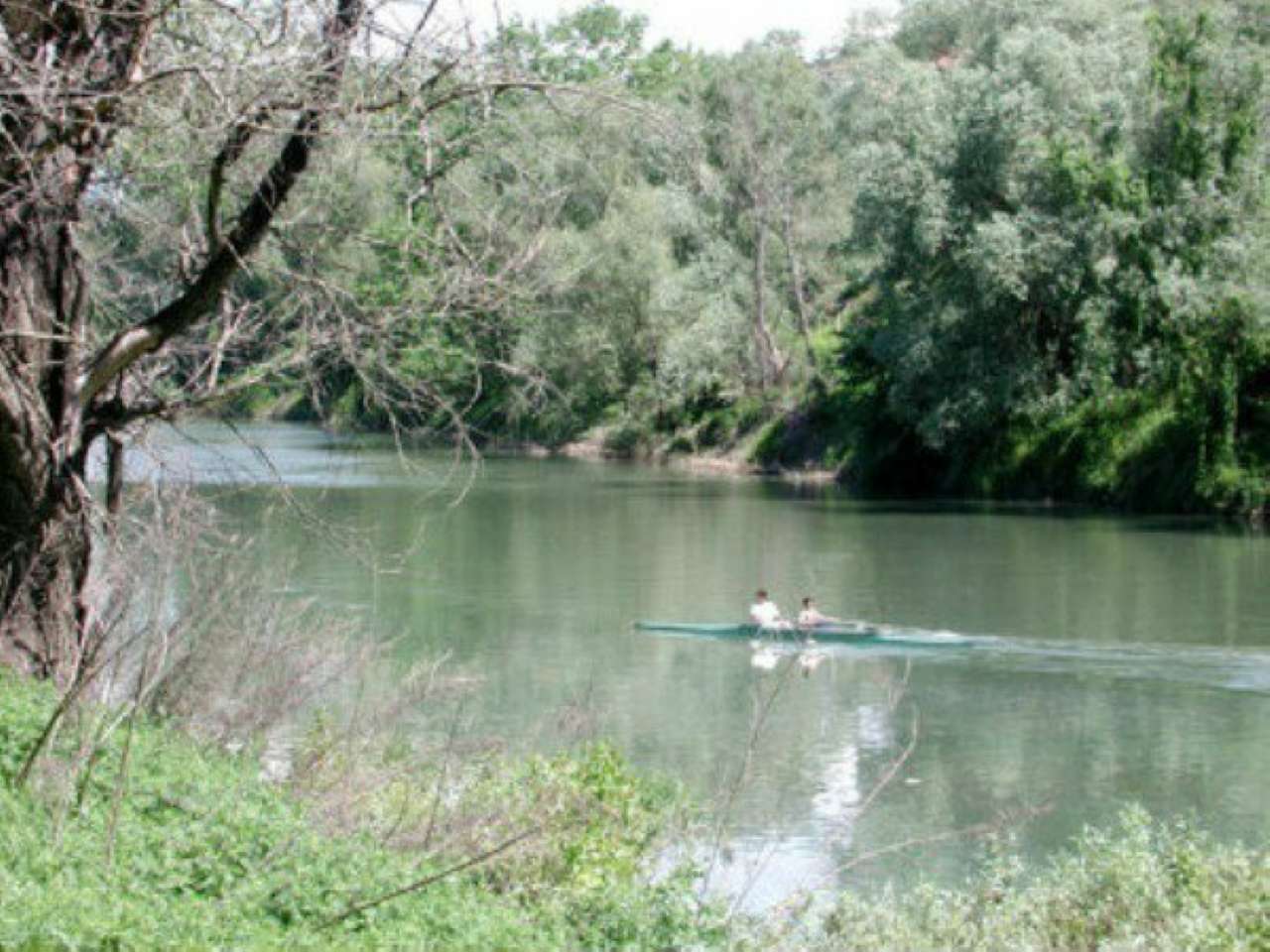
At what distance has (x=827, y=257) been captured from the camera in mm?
54812

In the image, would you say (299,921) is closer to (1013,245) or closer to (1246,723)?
(1246,723)

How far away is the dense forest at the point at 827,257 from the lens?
8953 mm

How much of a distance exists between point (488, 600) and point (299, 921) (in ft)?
63.2

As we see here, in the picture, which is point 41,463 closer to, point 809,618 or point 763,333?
point 809,618

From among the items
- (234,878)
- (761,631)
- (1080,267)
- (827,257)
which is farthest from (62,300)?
(827,257)

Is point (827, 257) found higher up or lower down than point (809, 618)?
higher up

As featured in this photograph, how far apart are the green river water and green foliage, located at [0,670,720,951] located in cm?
135

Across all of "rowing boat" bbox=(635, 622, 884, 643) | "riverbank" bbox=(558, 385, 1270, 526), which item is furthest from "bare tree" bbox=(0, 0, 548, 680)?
"riverbank" bbox=(558, 385, 1270, 526)

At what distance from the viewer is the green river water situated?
43.3 ft

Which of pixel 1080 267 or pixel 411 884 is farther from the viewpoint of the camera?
pixel 1080 267

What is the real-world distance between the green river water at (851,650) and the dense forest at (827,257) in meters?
1.12

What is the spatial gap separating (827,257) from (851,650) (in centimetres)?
3425

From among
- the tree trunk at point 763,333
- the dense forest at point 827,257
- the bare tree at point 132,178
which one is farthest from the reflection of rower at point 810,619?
the tree trunk at point 763,333

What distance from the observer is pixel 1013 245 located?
37.0 metres
